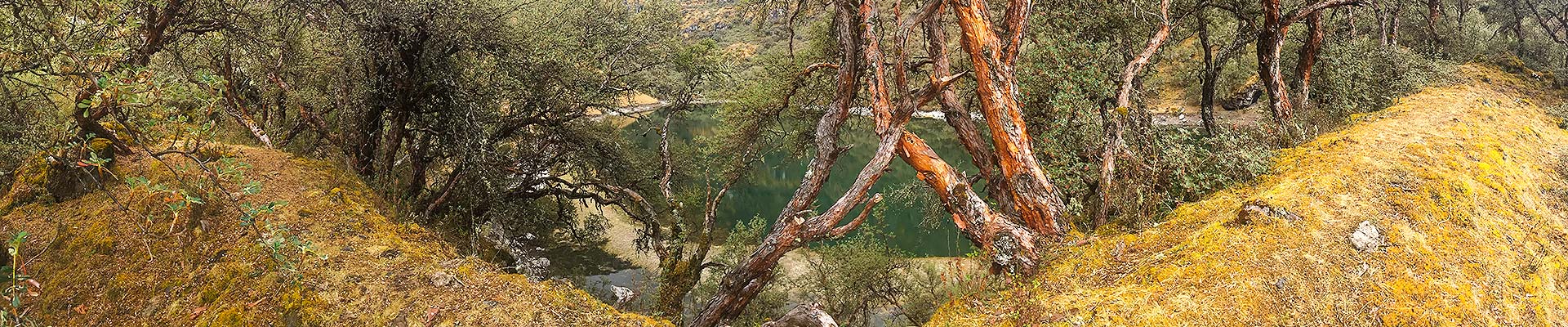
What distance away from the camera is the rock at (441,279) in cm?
473

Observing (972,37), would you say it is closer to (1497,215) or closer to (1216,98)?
(1497,215)

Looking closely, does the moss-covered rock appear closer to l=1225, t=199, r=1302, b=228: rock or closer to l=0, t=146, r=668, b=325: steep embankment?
l=0, t=146, r=668, b=325: steep embankment

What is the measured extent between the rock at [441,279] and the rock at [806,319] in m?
2.69

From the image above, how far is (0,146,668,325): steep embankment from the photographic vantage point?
4.33 m

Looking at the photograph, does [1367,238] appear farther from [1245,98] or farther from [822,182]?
[1245,98]

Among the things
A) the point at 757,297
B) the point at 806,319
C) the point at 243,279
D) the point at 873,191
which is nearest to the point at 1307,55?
the point at 806,319

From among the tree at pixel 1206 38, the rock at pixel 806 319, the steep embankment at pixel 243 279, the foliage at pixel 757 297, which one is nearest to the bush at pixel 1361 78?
the tree at pixel 1206 38

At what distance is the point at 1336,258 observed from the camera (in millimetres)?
5219

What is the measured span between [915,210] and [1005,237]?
Answer: 20847mm

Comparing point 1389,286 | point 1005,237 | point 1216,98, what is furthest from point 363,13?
point 1216,98

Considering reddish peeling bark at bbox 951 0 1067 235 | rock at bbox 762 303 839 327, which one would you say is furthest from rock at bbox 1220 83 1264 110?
rock at bbox 762 303 839 327

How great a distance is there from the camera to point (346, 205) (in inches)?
247

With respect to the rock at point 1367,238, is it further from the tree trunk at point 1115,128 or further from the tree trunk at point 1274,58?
the tree trunk at point 1274,58

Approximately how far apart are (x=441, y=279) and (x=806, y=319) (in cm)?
310
